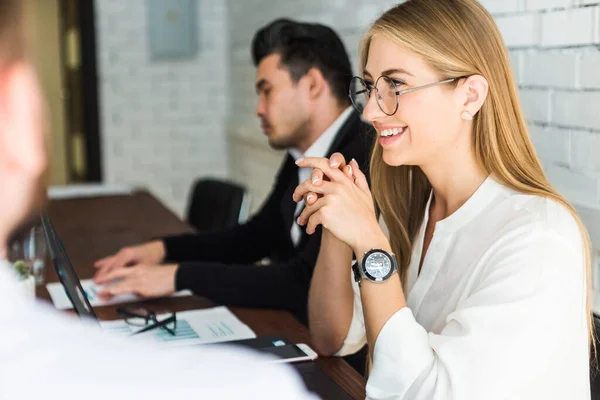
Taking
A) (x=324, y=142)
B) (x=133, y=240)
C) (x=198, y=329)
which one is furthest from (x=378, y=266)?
(x=133, y=240)

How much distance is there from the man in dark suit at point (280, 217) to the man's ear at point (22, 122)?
1392mm

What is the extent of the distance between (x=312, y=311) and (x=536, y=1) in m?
0.91

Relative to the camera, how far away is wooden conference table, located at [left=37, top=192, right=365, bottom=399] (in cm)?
143

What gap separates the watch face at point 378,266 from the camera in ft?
4.10

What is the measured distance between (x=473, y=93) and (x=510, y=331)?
43 centimetres

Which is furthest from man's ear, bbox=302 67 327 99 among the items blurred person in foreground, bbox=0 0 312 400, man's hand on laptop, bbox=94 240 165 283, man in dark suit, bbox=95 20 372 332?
blurred person in foreground, bbox=0 0 312 400

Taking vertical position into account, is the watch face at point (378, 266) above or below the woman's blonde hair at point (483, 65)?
below

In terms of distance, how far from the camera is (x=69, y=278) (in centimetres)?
133

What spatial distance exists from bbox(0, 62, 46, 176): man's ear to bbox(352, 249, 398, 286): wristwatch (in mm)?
872

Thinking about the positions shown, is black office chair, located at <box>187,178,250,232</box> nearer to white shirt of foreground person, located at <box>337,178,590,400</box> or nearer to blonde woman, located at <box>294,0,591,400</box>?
blonde woman, located at <box>294,0,591,400</box>

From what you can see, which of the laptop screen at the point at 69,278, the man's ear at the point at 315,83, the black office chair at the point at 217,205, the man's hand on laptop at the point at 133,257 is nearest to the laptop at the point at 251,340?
the laptop screen at the point at 69,278

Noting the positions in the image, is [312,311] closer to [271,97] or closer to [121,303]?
[121,303]

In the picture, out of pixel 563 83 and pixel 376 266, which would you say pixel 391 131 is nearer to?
pixel 376 266

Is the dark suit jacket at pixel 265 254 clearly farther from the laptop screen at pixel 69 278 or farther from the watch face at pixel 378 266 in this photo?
the watch face at pixel 378 266
